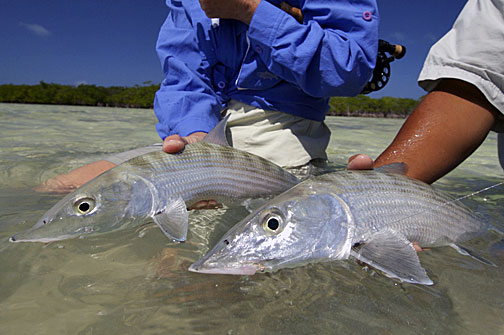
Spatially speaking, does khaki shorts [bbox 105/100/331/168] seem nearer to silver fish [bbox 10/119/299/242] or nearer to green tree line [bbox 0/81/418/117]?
silver fish [bbox 10/119/299/242]

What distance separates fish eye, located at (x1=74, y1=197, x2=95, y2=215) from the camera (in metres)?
1.69

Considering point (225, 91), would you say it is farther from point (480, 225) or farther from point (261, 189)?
point (480, 225)

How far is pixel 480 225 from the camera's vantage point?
2000 millimetres

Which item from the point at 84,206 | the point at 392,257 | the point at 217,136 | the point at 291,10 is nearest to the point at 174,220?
the point at 84,206

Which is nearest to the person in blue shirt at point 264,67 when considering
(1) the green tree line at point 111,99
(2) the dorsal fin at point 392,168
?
(2) the dorsal fin at point 392,168

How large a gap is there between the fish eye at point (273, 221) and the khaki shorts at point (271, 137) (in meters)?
1.77

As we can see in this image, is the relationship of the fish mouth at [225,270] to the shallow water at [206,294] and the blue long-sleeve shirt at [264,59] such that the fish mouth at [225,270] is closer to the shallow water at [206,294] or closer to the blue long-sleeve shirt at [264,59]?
the shallow water at [206,294]

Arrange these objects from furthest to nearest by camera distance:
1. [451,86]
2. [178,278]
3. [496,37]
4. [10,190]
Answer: [10,190] → [451,86] → [496,37] → [178,278]

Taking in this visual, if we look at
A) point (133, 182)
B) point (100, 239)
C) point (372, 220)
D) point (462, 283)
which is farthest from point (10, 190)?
point (462, 283)

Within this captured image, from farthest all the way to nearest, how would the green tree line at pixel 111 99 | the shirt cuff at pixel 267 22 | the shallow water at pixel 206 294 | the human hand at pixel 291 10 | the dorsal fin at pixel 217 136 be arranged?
the green tree line at pixel 111 99 → the human hand at pixel 291 10 → the shirt cuff at pixel 267 22 → the dorsal fin at pixel 217 136 → the shallow water at pixel 206 294

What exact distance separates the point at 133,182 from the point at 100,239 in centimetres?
44

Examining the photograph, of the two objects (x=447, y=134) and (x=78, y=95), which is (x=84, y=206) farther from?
(x=78, y=95)

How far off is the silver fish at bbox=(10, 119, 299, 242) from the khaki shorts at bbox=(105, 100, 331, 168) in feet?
3.29

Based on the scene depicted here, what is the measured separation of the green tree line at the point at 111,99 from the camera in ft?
111
